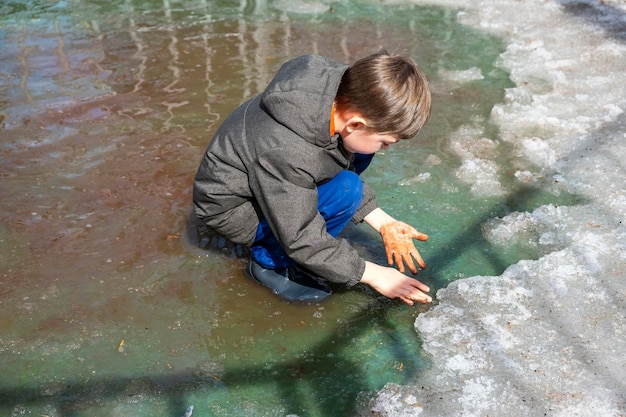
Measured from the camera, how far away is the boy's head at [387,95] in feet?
7.13

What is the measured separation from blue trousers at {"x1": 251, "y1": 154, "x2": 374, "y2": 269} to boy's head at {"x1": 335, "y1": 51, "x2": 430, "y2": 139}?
298mm

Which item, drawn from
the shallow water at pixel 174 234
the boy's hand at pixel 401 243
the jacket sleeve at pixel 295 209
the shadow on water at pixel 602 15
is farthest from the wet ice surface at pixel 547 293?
the shadow on water at pixel 602 15

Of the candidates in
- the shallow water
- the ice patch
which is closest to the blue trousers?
the shallow water

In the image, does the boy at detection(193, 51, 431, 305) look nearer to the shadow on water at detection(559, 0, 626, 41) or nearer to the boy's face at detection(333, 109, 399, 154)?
the boy's face at detection(333, 109, 399, 154)

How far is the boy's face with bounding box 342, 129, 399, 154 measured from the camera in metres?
2.26

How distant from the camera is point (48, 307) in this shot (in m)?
2.45

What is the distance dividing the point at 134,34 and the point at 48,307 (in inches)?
127

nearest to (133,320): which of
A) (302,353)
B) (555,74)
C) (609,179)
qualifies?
(302,353)

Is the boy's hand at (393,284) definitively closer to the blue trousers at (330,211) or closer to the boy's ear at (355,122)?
the blue trousers at (330,211)

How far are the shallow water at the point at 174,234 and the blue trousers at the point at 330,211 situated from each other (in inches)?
5.6

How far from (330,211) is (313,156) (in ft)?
1.00

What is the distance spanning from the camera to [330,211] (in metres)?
2.49

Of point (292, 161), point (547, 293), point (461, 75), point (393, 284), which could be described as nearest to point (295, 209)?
point (292, 161)

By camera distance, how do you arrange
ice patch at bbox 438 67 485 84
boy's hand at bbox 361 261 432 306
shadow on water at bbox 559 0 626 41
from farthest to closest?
shadow on water at bbox 559 0 626 41
ice patch at bbox 438 67 485 84
boy's hand at bbox 361 261 432 306
